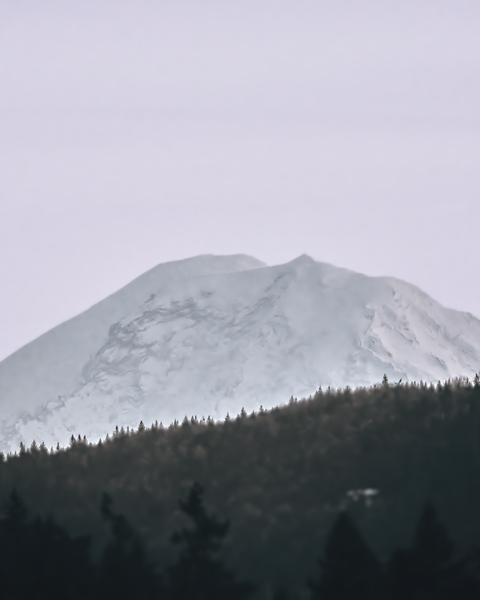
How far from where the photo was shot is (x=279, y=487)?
94.4 m

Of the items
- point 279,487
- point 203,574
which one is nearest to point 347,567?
point 203,574

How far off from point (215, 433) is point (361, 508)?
30820 millimetres

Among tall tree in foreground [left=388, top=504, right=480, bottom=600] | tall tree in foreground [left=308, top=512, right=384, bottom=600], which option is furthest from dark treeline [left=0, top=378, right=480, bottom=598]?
tall tree in foreground [left=388, top=504, right=480, bottom=600]

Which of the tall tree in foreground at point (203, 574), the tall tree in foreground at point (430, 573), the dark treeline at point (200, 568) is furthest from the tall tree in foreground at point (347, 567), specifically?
the tall tree in foreground at point (203, 574)

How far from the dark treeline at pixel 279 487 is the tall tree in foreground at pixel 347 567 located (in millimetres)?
94

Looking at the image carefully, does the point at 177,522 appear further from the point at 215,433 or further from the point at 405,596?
the point at 405,596

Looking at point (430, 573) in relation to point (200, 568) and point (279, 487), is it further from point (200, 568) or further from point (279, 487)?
point (279, 487)

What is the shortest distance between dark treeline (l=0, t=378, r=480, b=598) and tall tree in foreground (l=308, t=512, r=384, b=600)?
94mm

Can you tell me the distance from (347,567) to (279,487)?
139 feet

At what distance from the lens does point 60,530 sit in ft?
249

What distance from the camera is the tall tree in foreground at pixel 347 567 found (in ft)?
170

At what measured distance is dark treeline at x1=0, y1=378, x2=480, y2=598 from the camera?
235 ft

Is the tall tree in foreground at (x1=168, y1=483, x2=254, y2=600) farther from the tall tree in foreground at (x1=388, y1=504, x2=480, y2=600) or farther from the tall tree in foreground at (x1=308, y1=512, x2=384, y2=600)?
the tall tree in foreground at (x1=388, y1=504, x2=480, y2=600)

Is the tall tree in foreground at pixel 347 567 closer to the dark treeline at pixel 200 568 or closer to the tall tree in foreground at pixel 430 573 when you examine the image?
the dark treeline at pixel 200 568
